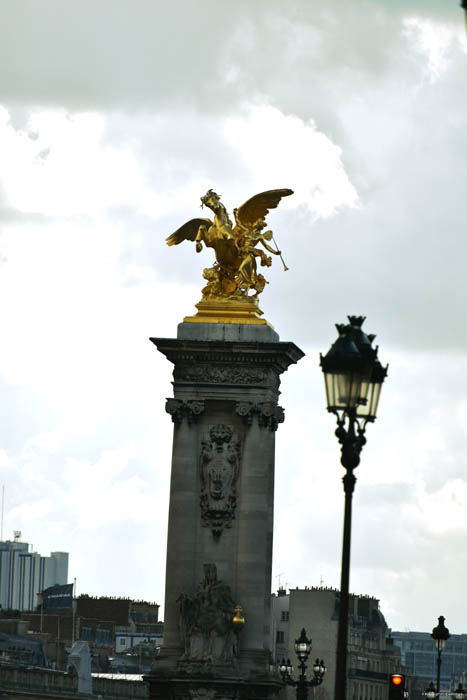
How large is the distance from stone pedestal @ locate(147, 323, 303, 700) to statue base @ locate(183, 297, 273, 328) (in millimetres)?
220

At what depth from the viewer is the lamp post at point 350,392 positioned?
1305 inches

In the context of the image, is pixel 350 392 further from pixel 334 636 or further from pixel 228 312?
pixel 334 636

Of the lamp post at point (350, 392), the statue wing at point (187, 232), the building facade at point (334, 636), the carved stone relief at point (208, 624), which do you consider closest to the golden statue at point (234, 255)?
the statue wing at point (187, 232)

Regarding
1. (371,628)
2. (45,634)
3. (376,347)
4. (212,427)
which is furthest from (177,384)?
(371,628)

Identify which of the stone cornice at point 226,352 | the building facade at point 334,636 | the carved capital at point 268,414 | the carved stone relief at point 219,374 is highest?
the stone cornice at point 226,352

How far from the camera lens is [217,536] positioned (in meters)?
58.6

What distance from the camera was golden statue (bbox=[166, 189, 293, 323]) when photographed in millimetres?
59438

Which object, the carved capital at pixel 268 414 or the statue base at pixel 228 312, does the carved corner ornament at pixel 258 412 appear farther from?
the statue base at pixel 228 312

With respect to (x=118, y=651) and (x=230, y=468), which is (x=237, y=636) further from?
(x=118, y=651)

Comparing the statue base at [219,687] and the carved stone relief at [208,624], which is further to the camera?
the carved stone relief at [208,624]

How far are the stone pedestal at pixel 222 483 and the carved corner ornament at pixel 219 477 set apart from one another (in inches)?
0.9

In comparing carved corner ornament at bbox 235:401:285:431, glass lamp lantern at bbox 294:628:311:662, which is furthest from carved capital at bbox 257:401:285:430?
glass lamp lantern at bbox 294:628:311:662

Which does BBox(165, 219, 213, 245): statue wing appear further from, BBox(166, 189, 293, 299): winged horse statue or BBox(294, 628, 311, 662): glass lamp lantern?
BBox(294, 628, 311, 662): glass lamp lantern

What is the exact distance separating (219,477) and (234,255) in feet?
16.6
